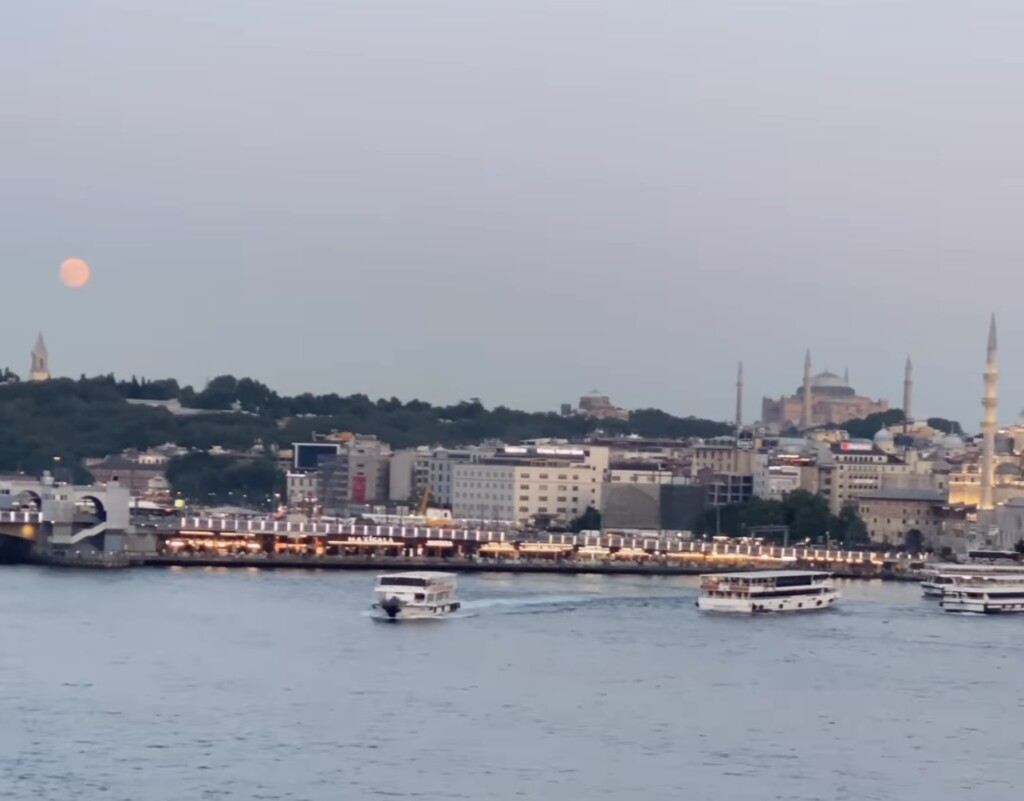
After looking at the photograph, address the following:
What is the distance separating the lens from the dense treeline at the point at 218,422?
49.1 meters

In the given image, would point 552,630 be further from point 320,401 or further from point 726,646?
point 320,401

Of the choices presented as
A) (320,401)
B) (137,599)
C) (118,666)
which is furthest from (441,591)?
(320,401)

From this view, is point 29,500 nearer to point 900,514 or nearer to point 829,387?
point 900,514

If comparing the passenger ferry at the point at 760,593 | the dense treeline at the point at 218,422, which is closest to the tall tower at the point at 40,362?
the dense treeline at the point at 218,422

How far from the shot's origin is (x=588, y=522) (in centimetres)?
3784

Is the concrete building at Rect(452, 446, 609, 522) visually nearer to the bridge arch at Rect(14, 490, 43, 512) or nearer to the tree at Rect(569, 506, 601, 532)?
the tree at Rect(569, 506, 601, 532)

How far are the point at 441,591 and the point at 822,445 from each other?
25.0m

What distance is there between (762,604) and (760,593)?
89mm

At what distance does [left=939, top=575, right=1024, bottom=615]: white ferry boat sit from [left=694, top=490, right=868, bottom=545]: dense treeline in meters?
9.71

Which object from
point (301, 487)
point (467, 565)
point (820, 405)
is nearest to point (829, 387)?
point (820, 405)

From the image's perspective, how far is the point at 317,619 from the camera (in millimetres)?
20703

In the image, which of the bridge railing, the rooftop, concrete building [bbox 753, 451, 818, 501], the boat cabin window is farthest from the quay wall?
concrete building [bbox 753, 451, 818, 501]

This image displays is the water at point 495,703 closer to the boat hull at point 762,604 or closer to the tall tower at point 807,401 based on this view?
the boat hull at point 762,604

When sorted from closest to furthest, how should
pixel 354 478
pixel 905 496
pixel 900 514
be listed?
1. pixel 900 514
2. pixel 905 496
3. pixel 354 478
